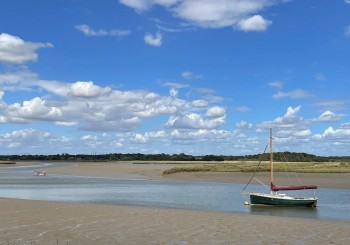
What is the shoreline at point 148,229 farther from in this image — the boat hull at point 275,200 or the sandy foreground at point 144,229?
the boat hull at point 275,200

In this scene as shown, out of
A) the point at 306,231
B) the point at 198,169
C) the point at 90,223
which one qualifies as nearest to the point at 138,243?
the point at 90,223

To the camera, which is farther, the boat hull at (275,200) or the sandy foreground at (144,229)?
the boat hull at (275,200)

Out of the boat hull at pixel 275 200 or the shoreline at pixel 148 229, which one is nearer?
the shoreline at pixel 148 229

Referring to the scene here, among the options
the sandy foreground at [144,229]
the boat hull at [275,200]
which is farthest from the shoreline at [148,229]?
the boat hull at [275,200]

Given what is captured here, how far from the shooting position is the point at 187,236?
18.0m

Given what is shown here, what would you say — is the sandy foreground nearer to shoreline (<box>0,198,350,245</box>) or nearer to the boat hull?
shoreline (<box>0,198,350,245</box>)

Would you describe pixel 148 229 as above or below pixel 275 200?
below

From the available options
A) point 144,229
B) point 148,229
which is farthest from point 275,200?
point 144,229

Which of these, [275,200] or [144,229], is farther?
[275,200]

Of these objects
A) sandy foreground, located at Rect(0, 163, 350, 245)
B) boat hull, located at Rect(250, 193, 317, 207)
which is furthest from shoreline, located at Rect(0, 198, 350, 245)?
boat hull, located at Rect(250, 193, 317, 207)

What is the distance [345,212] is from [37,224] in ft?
72.8

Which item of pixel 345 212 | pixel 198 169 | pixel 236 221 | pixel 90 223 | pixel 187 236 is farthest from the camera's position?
pixel 198 169

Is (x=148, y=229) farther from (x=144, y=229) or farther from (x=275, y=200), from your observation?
(x=275, y=200)

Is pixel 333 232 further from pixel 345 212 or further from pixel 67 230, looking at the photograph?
pixel 345 212
